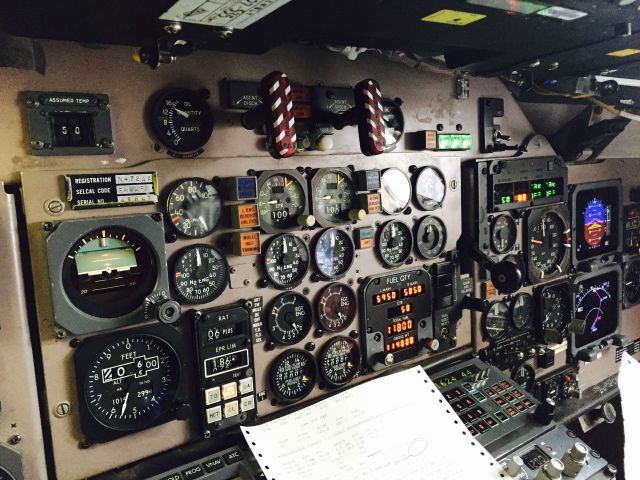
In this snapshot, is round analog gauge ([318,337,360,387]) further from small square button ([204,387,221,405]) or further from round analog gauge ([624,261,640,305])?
round analog gauge ([624,261,640,305])

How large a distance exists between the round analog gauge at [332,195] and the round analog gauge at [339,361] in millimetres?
479

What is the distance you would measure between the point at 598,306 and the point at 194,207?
2523mm

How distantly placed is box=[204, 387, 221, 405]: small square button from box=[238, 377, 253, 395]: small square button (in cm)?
8

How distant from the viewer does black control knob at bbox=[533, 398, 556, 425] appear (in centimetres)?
200

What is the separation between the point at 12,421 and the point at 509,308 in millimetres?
2167

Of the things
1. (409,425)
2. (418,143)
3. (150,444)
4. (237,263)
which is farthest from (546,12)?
(150,444)

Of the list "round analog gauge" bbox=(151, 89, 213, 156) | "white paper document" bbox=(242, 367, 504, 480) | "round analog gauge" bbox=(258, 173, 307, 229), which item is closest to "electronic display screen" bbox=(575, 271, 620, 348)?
"white paper document" bbox=(242, 367, 504, 480)

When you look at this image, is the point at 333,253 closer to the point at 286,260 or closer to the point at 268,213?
the point at 286,260

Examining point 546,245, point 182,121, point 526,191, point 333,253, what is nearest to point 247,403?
point 333,253

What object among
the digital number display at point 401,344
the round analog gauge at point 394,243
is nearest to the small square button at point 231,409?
the digital number display at point 401,344

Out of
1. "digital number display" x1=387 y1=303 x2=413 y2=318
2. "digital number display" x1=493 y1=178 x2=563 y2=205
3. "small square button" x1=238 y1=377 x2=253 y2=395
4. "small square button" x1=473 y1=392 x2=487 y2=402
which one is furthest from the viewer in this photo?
"digital number display" x1=493 y1=178 x2=563 y2=205

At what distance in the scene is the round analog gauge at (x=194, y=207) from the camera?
5.46 feet

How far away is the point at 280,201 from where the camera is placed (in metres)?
1.90

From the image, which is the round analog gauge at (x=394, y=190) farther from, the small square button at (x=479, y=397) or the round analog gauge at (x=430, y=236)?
the small square button at (x=479, y=397)
